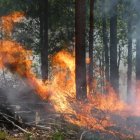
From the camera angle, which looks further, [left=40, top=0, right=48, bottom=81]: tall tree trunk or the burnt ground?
[left=40, top=0, right=48, bottom=81]: tall tree trunk

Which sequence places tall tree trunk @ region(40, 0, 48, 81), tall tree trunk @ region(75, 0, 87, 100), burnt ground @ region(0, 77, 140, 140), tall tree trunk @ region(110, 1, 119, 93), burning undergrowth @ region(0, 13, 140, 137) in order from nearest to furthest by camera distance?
1. burnt ground @ region(0, 77, 140, 140)
2. burning undergrowth @ region(0, 13, 140, 137)
3. tall tree trunk @ region(75, 0, 87, 100)
4. tall tree trunk @ region(40, 0, 48, 81)
5. tall tree trunk @ region(110, 1, 119, 93)

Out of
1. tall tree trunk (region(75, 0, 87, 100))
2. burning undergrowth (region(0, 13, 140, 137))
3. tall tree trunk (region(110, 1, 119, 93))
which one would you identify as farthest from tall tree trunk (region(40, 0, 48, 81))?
tall tree trunk (region(75, 0, 87, 100))

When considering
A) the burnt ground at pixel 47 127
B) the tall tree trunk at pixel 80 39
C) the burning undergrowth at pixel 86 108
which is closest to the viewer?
the burnt ground at pixel 47 127

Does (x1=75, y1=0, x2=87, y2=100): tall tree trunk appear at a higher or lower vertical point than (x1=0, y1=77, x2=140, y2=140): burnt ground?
higher

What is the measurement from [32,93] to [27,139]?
25.9 feet

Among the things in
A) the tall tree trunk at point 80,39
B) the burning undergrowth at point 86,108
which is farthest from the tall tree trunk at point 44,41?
the tall tree trunk at point 80,39

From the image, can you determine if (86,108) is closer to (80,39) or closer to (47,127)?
(47,127)

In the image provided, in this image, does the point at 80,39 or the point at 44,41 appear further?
the point at 44,41

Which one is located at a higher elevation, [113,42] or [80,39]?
[113,42]

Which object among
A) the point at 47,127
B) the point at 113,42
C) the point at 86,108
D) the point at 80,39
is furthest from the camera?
the point at 113,42

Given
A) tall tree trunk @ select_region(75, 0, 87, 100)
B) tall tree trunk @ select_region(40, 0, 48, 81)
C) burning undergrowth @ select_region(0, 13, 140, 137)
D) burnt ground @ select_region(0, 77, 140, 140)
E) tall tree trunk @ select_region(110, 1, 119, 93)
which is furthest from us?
tall tree trunk @ select_region(110, 1, 119, 93)

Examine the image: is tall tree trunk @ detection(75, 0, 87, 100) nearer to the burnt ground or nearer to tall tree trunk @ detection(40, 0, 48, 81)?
the burnt ground

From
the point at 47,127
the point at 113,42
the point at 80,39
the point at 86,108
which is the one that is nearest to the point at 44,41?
the point at 113,42

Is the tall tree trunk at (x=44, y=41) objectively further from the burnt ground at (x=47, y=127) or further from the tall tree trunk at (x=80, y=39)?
the burnt ground at (x=47, y=127)
